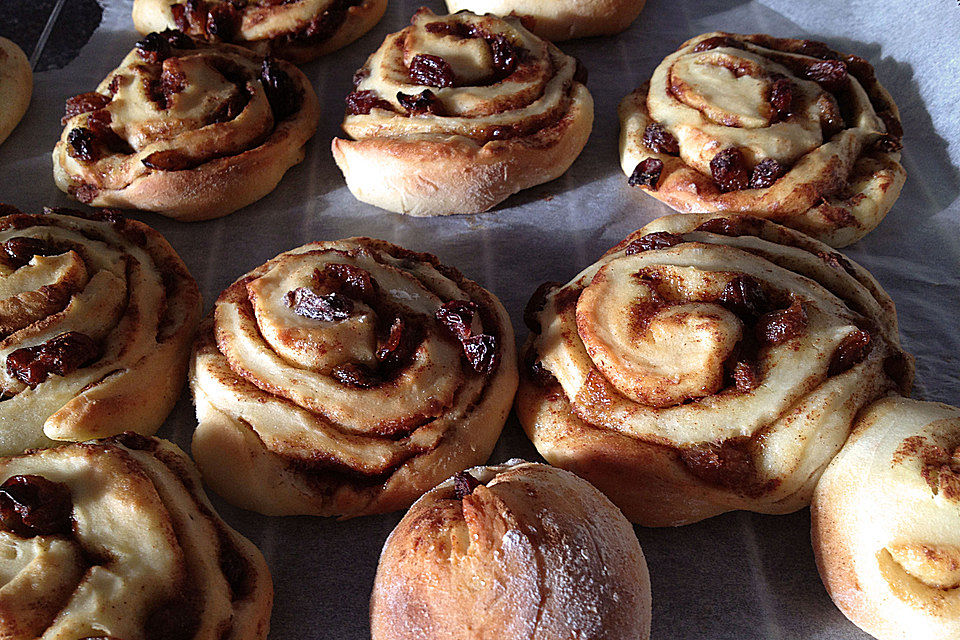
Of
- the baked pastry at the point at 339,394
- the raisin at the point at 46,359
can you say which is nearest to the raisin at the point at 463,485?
the baked pastry at the point at 339,394

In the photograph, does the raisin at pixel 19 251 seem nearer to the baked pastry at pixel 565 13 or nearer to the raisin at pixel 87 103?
the raisin at pixel 87 103

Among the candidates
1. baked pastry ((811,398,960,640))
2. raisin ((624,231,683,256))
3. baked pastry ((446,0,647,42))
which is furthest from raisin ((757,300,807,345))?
baked pastry ((446,0,647,42))

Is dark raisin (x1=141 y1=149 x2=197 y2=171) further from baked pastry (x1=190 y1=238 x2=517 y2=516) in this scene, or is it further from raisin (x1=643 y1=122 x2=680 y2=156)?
raisin (x1=643 y1=122 x2=680 y2=156)

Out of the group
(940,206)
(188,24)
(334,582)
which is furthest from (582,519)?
(188,24)

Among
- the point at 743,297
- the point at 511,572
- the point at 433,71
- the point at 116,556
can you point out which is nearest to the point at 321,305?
the point at 116,556

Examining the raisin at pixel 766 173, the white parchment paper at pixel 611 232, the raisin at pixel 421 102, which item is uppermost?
the raisin at pixel 421 102

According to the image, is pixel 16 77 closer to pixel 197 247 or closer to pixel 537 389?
pixel 197 247

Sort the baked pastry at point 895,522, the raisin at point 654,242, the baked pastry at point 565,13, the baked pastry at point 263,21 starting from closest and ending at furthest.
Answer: the baked pastry at point 895,522 → the raisin at point 654,242 → the baked pastry at point 263,21 → the baked pastry at point 565,13
